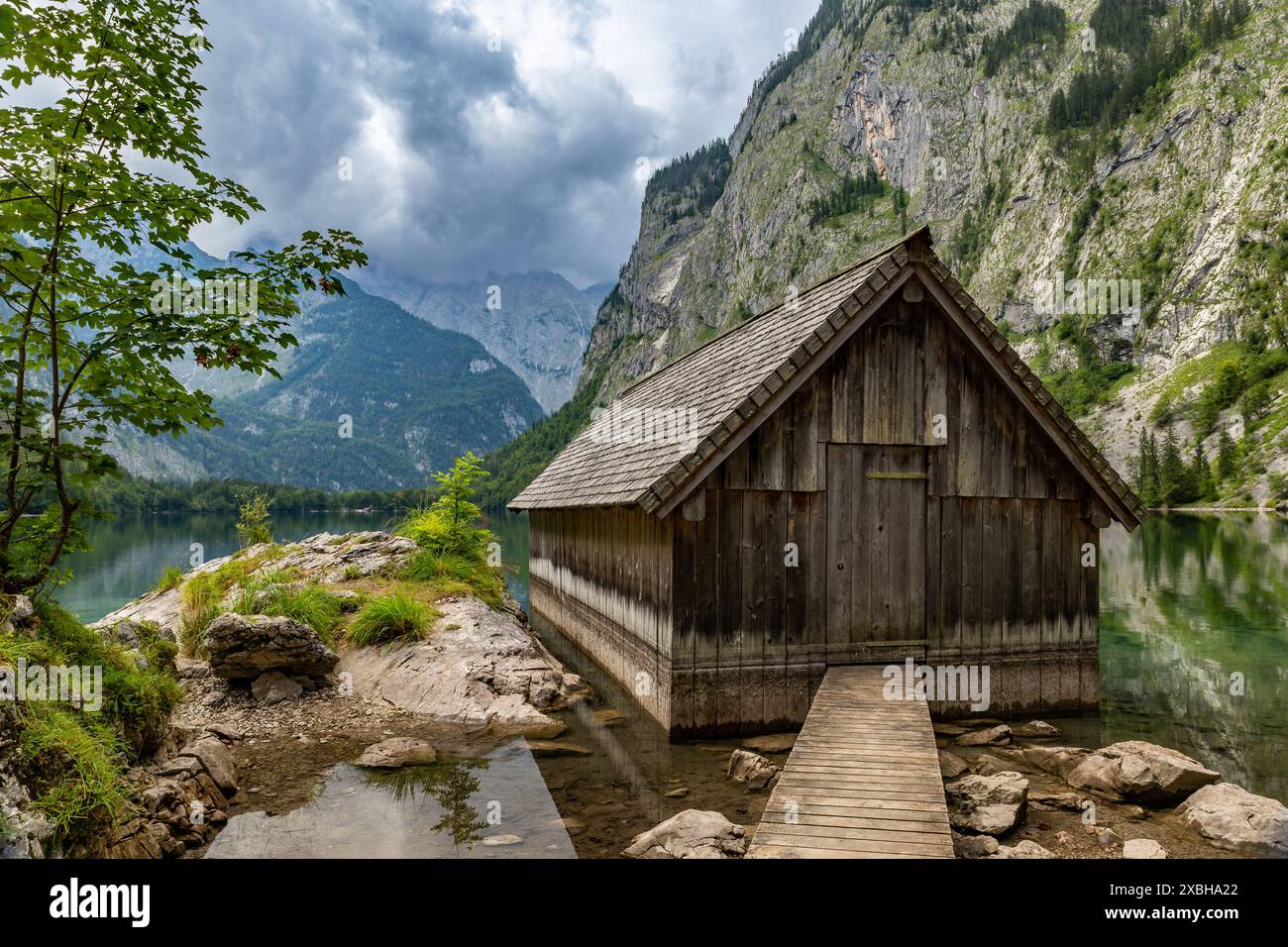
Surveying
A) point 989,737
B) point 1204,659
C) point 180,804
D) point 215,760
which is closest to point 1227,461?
point 1204,659

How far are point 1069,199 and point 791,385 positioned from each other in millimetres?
141256

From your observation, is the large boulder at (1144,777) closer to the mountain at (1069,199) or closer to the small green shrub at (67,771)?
the small green shrub at (67,771)

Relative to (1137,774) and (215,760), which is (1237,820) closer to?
(1137,774)

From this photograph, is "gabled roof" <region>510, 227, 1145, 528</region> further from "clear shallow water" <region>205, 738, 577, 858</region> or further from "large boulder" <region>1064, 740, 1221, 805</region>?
"large boulder" <region>1064, 740, 1221, 805</region>

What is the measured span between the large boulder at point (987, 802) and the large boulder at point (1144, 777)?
116 centimetres

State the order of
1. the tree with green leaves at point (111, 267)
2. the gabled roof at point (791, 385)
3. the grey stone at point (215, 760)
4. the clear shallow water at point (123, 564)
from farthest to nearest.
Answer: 1. the clear shallow water at point (123, 564)
2. the gabled roof at point (791, 385)
3. the grey stone at point (215, 760)
4. the tree with green leaves at point (111, 267)

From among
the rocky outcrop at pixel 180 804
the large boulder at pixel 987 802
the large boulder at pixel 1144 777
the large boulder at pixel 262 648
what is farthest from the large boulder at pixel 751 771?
the large boulder at pixel 262 648

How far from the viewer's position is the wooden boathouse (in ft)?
32.6

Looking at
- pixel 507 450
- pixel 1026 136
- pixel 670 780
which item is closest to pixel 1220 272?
pixel 1026 136

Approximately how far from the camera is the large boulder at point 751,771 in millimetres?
8453

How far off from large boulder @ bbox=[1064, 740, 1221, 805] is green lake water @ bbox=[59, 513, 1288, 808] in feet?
4.91

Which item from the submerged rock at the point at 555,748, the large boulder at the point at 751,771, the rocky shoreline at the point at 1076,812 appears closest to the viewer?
the rocky shoreline at the point at 1076,812

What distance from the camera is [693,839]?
6539 millimetres

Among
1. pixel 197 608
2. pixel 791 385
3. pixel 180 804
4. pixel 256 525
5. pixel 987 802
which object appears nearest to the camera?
pixel 180 804
